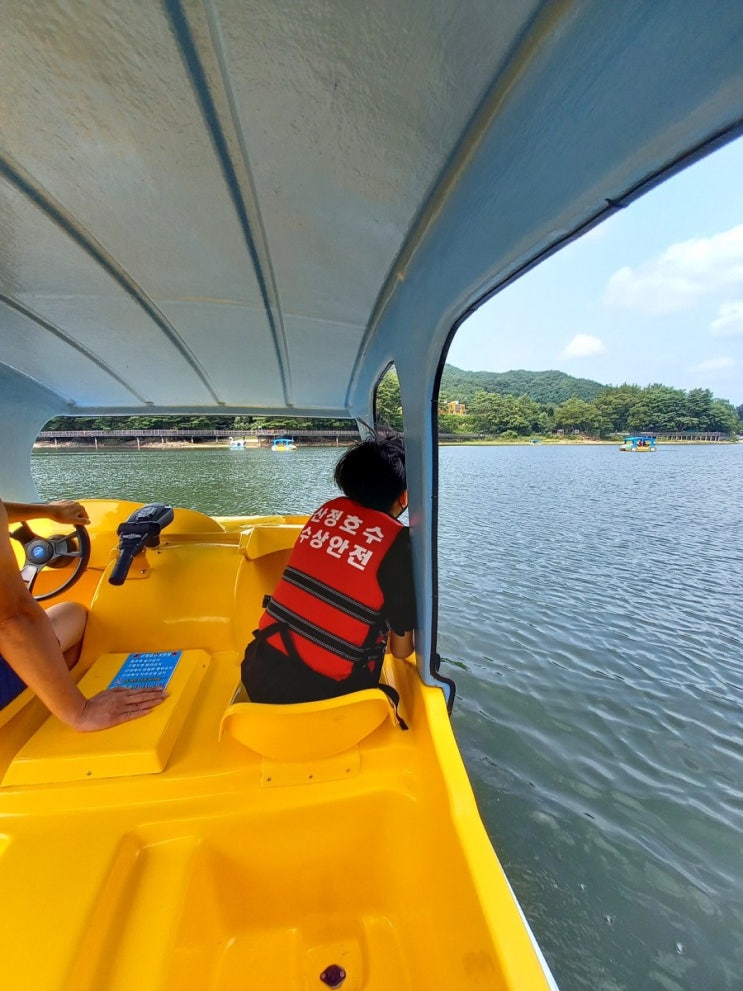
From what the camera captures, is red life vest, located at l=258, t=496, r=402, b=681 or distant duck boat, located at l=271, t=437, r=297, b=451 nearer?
red life vest, located at l=258, t=496, r=402, b=681

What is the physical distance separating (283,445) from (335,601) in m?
36.9

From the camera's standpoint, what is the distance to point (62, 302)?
2.06 m

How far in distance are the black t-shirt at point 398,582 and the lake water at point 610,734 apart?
1.85m

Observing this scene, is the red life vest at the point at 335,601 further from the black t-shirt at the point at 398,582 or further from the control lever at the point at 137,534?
the control lever at the point at 137,534

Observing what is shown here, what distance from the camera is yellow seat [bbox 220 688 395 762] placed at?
1376mm

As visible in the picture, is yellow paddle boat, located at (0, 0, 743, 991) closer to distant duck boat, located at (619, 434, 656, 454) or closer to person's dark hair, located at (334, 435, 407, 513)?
person's dark hair, located at (334, 435, 407, 513)

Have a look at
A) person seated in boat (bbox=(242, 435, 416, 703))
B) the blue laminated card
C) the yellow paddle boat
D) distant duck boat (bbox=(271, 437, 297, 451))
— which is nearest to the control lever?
the yellow paddle boat

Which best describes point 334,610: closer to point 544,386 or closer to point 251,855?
point 251,855

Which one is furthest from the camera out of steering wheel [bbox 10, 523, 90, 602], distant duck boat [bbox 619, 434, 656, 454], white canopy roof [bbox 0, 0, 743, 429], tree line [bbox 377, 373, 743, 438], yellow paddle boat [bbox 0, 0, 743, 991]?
distant duck boat [bbox 619, 434, 656, 454]

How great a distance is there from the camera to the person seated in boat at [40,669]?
124 centimetres

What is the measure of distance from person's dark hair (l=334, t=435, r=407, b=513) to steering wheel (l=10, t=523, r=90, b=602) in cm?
146

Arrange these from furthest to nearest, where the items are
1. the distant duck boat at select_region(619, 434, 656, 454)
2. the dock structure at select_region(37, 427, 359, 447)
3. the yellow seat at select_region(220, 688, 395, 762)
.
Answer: the distant duck boat at select_region(619, 434, 656, 454)
the dock structure at select_region(37, 427, 359, 447)
the yellow seat at select_region(220, 688, 395, 762)

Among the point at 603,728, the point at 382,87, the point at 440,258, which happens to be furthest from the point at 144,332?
the point at 603,728

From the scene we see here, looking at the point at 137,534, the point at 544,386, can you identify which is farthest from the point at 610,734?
the point at 544,386
